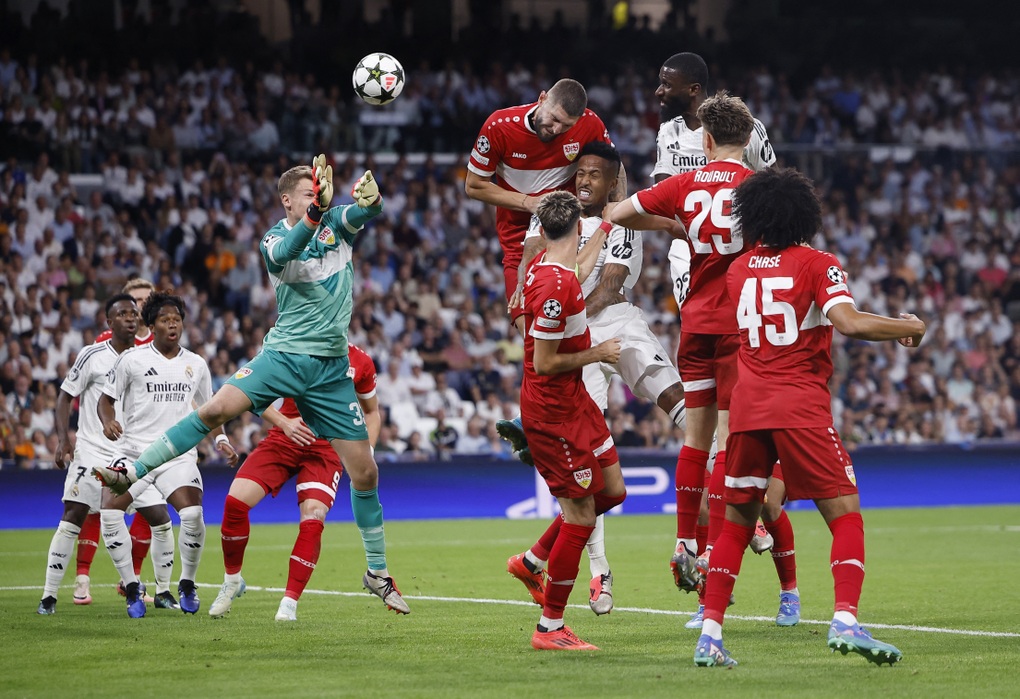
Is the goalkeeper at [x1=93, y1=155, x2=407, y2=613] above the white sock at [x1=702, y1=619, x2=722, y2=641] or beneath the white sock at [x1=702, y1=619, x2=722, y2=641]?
above

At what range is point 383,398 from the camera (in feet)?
67.1

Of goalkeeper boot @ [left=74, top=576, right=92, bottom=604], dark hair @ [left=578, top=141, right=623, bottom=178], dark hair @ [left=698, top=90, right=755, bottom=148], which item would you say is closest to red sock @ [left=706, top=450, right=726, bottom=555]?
dark hair @ [left=698, top=90, right=755, bottom=148]

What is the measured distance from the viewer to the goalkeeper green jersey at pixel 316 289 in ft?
28.6

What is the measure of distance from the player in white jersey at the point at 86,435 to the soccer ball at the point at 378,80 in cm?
248

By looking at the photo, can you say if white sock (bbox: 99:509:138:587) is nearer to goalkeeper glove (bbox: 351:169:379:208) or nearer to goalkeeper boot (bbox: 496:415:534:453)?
goalkeeper boot (bbox: 496:415:534:453)

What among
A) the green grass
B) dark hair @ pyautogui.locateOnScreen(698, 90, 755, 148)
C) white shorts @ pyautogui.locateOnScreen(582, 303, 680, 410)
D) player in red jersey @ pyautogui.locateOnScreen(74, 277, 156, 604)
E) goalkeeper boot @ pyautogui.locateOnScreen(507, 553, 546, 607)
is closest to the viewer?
the green grass

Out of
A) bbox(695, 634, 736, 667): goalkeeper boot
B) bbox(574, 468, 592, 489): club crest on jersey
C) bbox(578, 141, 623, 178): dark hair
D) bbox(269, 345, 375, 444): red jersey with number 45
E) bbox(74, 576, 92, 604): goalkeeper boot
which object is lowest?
bbox(74, 576, 92, 604): goalkeeper boot

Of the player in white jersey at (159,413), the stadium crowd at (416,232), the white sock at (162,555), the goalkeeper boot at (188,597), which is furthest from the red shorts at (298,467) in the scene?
the stadium crowd at (416,232)

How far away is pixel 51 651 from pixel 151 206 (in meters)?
15.3

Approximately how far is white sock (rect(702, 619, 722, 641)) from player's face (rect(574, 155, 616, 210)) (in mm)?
3291

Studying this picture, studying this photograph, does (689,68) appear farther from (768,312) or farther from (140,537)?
(140,537)

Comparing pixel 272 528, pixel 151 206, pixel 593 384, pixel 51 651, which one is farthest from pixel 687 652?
pixel 151 206

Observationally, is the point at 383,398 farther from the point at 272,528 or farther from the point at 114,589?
the point at 114,589

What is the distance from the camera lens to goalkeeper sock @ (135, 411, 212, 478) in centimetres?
816
